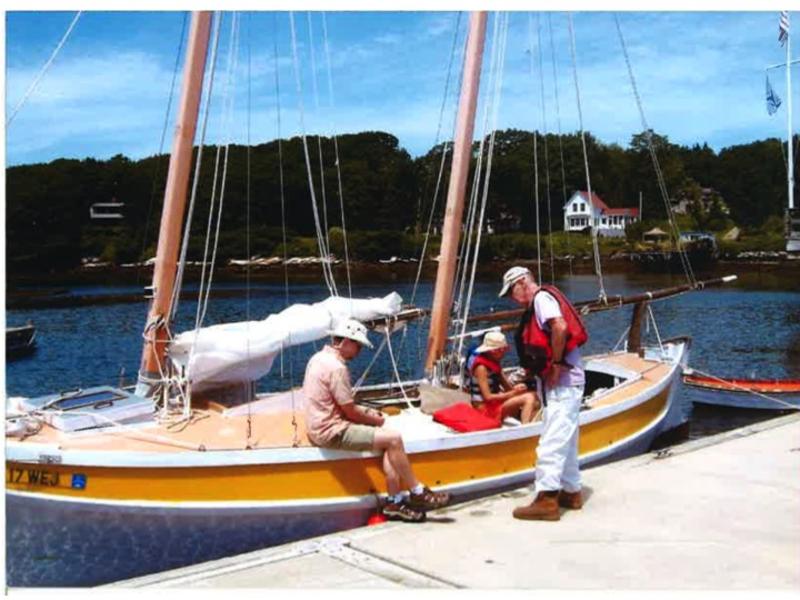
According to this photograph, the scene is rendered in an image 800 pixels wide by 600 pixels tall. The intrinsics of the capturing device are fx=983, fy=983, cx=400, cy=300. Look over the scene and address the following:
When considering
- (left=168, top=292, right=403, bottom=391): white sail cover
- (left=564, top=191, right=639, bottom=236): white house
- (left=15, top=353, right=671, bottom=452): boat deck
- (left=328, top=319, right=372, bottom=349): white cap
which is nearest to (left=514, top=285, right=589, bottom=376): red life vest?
(left=328, top=319, right=372, bottom=349): white cap

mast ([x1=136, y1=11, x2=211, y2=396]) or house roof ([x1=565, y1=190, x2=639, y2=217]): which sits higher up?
house roof ([x1=565, y1=190, x2=639, y2=217])

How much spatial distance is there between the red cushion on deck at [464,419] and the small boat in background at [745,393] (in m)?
9.98

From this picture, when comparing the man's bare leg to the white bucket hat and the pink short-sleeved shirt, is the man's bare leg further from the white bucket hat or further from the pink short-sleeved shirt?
the white bucket hat

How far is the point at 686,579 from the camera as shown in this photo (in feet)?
19.2

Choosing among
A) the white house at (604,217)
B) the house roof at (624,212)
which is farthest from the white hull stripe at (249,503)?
the house roof at (624,212)

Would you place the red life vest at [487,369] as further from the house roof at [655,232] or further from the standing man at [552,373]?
the house roof at [655,232]

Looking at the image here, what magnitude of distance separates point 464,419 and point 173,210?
11.2 feet

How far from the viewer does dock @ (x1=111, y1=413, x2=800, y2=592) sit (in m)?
5.91

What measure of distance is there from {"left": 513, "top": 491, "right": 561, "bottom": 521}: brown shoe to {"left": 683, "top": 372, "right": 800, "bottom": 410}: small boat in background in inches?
458

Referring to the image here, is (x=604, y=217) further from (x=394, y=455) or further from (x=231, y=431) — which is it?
(x=394, y=455)

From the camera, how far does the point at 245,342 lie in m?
9.52

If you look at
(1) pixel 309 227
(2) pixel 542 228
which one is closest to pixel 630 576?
(1) pixel 309 227

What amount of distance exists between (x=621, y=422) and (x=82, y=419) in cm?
564
